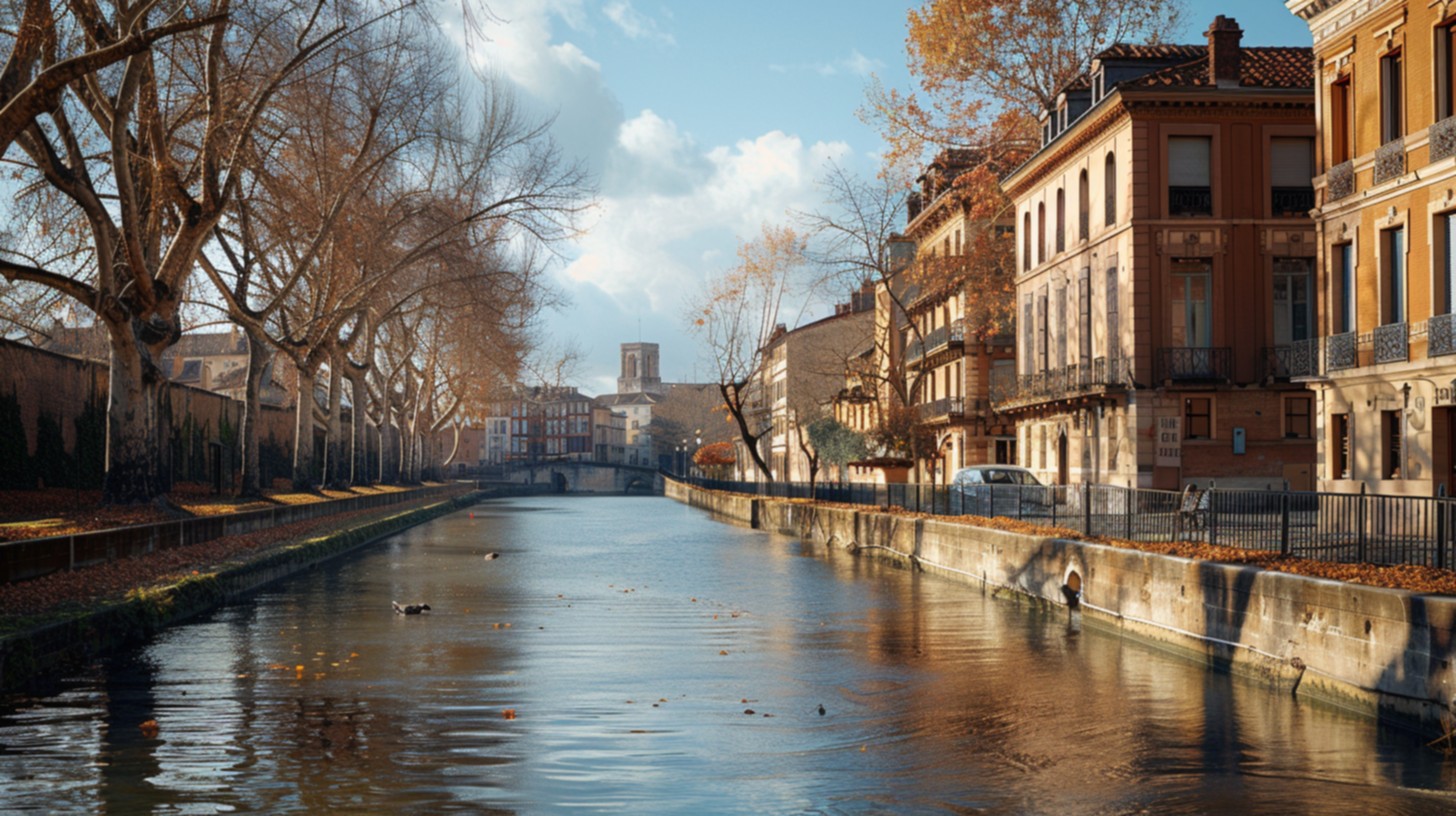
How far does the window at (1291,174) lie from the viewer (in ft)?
135

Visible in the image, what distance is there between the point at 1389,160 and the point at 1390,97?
1.17m

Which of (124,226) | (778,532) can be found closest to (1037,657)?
(124,226)

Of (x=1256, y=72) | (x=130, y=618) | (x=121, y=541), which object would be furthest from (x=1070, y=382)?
(x=130, y=618)

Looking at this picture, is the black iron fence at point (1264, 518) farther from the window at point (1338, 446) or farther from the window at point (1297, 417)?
the window at point (1297, 417)

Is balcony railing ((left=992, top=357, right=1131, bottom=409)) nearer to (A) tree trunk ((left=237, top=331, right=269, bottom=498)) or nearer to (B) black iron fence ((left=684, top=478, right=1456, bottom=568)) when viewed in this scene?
(B) black iron fence ((left=684, top=478, right=1456, bottom=568))

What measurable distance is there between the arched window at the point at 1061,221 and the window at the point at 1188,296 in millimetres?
6735

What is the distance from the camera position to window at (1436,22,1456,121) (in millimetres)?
26227

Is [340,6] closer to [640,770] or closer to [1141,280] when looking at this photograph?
[640,770]

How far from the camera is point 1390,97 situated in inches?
1111

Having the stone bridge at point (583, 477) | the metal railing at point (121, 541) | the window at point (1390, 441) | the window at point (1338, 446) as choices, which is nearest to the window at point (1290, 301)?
the window at point (1338, 446)

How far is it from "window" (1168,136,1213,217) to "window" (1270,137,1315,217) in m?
1.71

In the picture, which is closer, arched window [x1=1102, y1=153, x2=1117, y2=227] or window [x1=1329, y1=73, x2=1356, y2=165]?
window [x1=1329, y1=73, x2=1356, y2=165]

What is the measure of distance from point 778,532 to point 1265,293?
65.2 feet

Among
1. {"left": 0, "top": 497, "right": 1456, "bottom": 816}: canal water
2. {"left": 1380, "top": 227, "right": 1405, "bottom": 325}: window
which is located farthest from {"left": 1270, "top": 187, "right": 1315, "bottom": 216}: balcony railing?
{"left": 0, "top": 497, "right": 1456, "bottom": 816}: canal water
